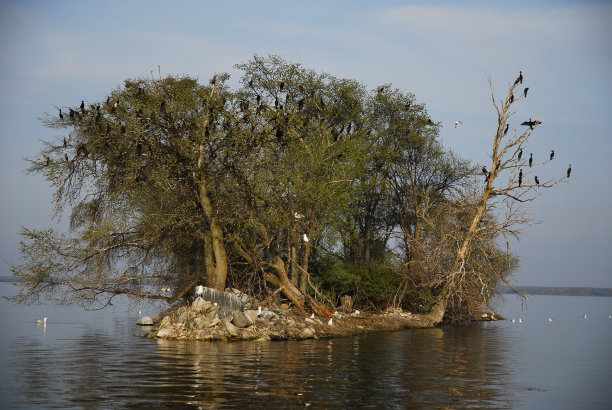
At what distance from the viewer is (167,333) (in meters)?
29.2

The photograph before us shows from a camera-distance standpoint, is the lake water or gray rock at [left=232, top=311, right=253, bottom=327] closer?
the lake water

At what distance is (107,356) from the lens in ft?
73.7

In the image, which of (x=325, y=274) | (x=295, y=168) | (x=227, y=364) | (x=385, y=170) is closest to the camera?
(x=227, y=364)

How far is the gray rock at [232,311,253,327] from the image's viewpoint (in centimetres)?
2938

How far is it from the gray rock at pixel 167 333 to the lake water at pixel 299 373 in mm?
1093

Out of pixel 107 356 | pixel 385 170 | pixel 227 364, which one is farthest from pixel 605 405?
pixel 385 170

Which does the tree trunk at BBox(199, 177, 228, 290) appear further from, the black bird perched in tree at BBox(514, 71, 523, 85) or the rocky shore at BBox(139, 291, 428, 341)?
the black bird perched in tree at BBox(514, 71, 523, 85)

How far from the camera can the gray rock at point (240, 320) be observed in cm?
2938

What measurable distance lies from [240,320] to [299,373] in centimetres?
1114

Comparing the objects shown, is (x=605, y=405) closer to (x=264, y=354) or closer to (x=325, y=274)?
(x=264, y=354)

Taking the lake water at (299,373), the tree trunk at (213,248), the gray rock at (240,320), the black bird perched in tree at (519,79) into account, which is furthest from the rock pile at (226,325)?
the black bird perched in tree at (519,79)

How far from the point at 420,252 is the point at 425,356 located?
17018 millimetres

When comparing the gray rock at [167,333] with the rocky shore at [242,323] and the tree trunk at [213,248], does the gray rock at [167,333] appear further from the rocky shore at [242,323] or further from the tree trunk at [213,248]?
the tree trunk at [213,248]

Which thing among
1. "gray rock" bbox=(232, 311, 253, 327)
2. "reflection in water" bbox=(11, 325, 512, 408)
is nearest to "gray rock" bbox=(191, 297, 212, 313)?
"gray rock" bbox=(232, 311, 253, 327)
